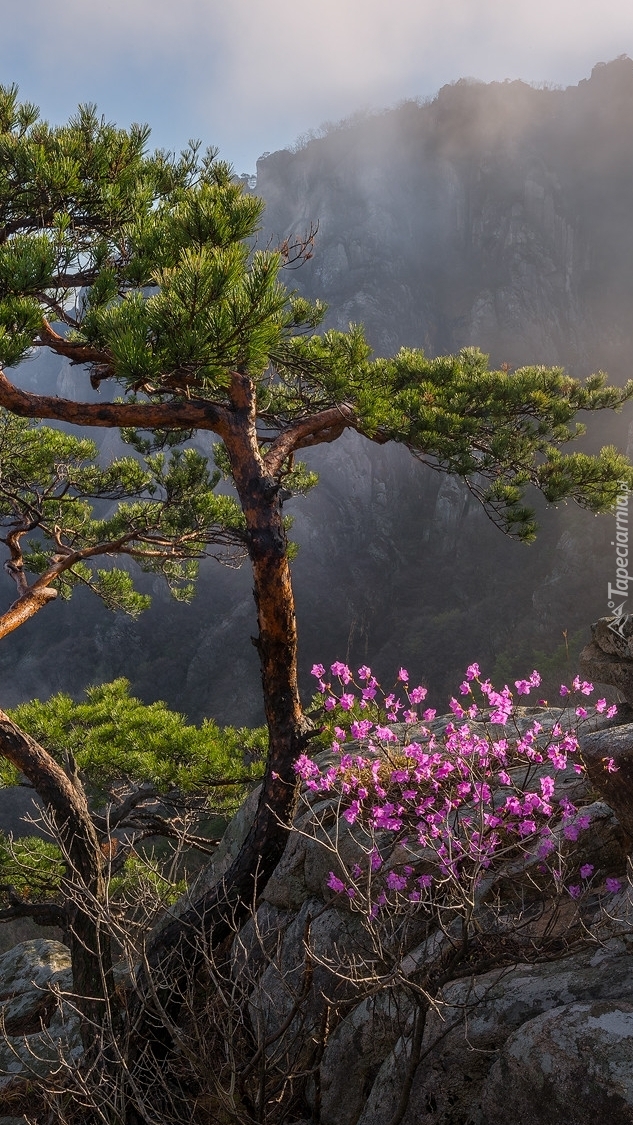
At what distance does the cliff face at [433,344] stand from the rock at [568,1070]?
23035 mm

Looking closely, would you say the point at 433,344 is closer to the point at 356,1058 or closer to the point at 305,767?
the point at 305,767

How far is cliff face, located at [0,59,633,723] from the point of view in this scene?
1076 inches

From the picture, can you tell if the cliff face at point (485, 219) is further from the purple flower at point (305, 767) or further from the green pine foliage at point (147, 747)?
the purple flower at point (305, 767)

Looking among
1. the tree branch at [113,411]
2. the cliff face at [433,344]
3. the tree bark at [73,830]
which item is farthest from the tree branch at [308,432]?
the cliff face at [433,344]

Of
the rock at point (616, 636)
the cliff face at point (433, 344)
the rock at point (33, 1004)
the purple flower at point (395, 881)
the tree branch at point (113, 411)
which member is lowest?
the rock at point (33, 1004)

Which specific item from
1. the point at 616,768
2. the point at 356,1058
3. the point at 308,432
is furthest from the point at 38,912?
the point at 616,768

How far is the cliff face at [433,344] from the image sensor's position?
27.3 metres

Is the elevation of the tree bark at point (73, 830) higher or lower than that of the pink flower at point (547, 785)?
lower

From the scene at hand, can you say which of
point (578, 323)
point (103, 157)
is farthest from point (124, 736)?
point (578, 323)

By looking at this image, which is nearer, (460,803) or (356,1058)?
(356,1058)

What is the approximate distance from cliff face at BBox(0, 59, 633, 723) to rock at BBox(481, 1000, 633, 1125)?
75.6 feet

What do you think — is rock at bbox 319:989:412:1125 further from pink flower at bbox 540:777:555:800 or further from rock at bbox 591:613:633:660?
rock at bbox 591:613:633:660

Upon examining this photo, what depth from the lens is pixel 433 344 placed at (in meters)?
32.5

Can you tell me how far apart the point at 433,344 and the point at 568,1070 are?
109 feet
